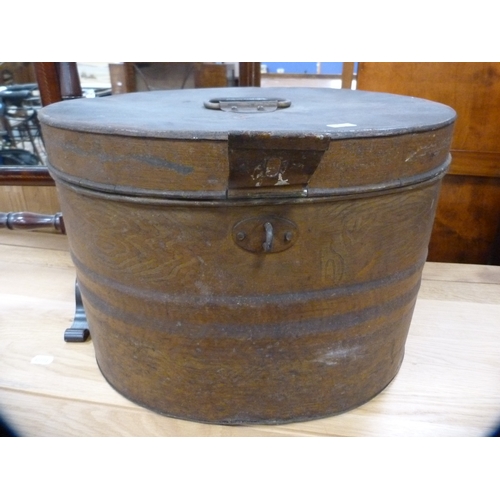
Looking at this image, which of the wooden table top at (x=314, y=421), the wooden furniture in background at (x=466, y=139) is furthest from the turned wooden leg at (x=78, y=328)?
the wooden furniture in background at (x=466, y=139)

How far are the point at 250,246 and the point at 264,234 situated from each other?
1.5 inches

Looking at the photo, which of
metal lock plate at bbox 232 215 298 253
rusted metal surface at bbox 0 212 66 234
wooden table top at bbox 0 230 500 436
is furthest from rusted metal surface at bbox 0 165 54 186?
metal lock plate at bbox 232 215 298 253

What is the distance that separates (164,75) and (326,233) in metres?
1.24

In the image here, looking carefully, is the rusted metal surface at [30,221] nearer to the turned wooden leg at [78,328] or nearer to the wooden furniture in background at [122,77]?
the turned wooden leg at [78,328]

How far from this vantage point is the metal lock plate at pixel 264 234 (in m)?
0.93

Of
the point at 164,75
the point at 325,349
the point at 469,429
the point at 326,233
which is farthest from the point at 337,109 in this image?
the point at 164,75

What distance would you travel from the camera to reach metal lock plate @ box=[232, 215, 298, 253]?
0.93 m

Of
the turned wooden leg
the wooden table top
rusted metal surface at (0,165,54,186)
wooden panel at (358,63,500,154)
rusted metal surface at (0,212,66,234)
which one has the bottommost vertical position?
the wooden table top

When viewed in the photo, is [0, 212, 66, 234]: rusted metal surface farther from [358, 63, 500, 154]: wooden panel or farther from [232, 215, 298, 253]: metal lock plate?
[358, 63, 500, 154]: wooden panel

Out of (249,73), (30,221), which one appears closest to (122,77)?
(249,73)

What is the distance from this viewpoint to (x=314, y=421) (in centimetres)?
119

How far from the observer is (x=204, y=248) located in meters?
0.96

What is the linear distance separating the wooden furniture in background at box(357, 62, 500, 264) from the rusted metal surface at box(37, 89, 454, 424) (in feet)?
2.21

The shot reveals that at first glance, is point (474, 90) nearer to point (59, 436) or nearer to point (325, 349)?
point (325, 349)
